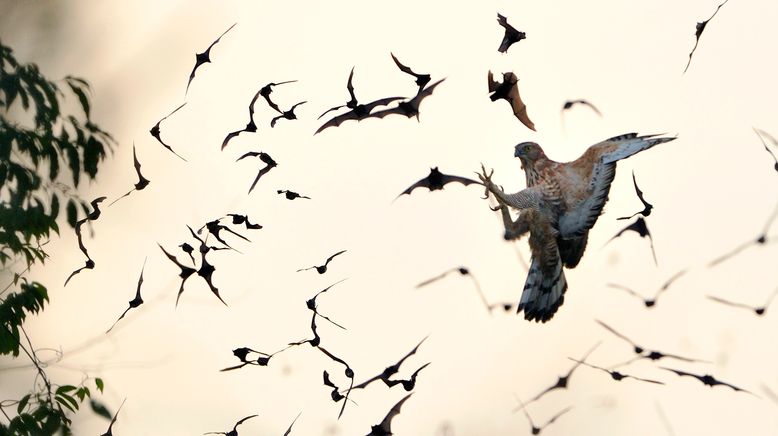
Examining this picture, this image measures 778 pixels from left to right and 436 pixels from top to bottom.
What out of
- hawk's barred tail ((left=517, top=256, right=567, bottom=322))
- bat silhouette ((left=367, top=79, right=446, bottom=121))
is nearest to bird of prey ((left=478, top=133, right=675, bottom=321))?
hawk's barred tail ((left=517, top=256, right=567, bottom=322))

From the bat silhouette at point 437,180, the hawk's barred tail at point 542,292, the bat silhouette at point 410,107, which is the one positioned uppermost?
A: the bat silhouette at point 410,107

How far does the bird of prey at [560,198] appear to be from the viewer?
177cm

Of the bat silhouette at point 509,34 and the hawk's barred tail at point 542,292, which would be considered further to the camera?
the hawk's barred tail at point 542,292

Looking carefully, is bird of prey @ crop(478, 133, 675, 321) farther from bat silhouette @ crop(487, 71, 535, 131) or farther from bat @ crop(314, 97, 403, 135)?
bat @ crop(314, 97, 403, 135)

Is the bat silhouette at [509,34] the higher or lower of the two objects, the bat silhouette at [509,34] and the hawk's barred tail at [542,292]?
the higher

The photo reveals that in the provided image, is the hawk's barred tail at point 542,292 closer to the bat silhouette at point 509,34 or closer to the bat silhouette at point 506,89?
the bat silhouette at point 506,89

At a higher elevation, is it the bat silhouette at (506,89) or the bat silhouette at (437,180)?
the bat silhouette at (506,89)

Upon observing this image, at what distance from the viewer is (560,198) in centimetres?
181

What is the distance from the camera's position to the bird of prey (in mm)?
1768

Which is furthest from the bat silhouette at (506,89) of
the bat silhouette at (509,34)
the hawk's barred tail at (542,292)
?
the hawk's barred tail at (542,292)

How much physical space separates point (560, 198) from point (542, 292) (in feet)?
0.66

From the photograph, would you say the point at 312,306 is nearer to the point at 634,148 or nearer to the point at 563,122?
the point at 634,148

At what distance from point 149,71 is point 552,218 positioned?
1216 mm

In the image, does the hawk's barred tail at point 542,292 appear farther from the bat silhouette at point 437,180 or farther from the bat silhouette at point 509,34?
the bat silhouette at point 509,34
